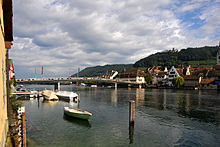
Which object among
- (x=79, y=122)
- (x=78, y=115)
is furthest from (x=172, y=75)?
(x=79, y=122)

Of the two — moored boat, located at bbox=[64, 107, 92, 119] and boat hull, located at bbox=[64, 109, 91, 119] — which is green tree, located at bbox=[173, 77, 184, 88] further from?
boat hull, located at bbox=[64, 109, 91, 119]

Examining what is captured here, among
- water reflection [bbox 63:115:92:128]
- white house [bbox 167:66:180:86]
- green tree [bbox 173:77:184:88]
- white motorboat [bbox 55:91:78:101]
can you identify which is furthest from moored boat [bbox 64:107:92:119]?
white house [bbox 167:66:180:86]

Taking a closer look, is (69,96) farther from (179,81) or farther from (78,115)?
(179,81)

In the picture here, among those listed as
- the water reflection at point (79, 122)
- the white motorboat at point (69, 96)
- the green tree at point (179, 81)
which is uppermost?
the green tree at point (179, 81)

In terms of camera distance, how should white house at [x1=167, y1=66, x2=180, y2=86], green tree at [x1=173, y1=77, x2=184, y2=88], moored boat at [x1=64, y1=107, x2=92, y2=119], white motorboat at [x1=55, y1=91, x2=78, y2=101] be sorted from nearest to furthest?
moored boat at [x1=64, y1=107, x2=92, y2=119], white motorboat at [x1=55, y1=91, x2=78, y2=101], green tree at [x1=173, y1=77, x2=184, y2=88], white house at [x1=167, y1=66, x2=180, y2=86]

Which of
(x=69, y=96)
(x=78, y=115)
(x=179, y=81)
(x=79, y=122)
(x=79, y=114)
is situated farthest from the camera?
(x=179, y=81)

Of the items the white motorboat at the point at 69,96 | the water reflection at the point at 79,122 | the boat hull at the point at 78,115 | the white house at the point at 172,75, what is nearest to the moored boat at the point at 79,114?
the boat hull at the point at 78,115

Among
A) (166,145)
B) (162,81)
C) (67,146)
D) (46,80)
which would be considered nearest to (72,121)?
(67,146)

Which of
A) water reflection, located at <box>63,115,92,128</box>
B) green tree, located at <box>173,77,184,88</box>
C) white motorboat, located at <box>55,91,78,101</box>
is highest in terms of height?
green tree, located at <box>173,77,184,88</box>

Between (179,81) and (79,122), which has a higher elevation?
(179,81)

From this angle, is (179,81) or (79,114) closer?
(79,114)

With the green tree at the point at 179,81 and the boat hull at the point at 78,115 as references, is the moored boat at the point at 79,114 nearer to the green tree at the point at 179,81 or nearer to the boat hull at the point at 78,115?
the boat hull at the point at 78,115

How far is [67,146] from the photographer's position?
680 inches

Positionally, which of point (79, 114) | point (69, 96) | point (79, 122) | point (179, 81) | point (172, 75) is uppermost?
point (172, 75)
